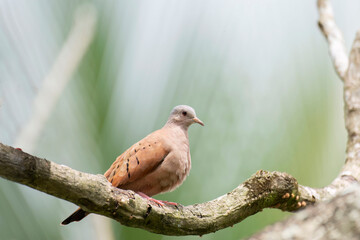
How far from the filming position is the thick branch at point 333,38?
5.99 metres

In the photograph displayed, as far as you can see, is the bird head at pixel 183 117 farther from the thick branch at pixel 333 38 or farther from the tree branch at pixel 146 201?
the thick branch at pixel 333 38

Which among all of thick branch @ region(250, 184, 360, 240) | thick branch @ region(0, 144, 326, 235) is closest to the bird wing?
thick branch @ region(0, 144, 326, 235)

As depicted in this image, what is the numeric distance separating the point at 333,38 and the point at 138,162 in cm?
351

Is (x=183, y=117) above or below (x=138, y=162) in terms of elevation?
above

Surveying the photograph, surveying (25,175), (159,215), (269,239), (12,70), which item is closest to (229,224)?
(159,215)

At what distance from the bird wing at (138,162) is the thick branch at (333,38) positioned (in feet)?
9.37

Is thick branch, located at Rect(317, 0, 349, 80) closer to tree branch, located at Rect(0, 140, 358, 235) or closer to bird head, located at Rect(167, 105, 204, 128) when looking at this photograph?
bird head, located at Rect(167, 105, 204, 128)

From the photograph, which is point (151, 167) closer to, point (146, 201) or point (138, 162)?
point (138, 162)

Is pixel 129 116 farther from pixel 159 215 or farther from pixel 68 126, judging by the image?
pixel 159 215

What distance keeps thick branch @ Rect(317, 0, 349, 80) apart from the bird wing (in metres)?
2.86

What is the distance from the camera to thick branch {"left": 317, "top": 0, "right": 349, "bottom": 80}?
599cm

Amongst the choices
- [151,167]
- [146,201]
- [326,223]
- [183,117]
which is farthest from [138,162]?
[326,223]

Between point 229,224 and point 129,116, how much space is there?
2982 millimetres

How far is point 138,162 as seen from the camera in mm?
4254
